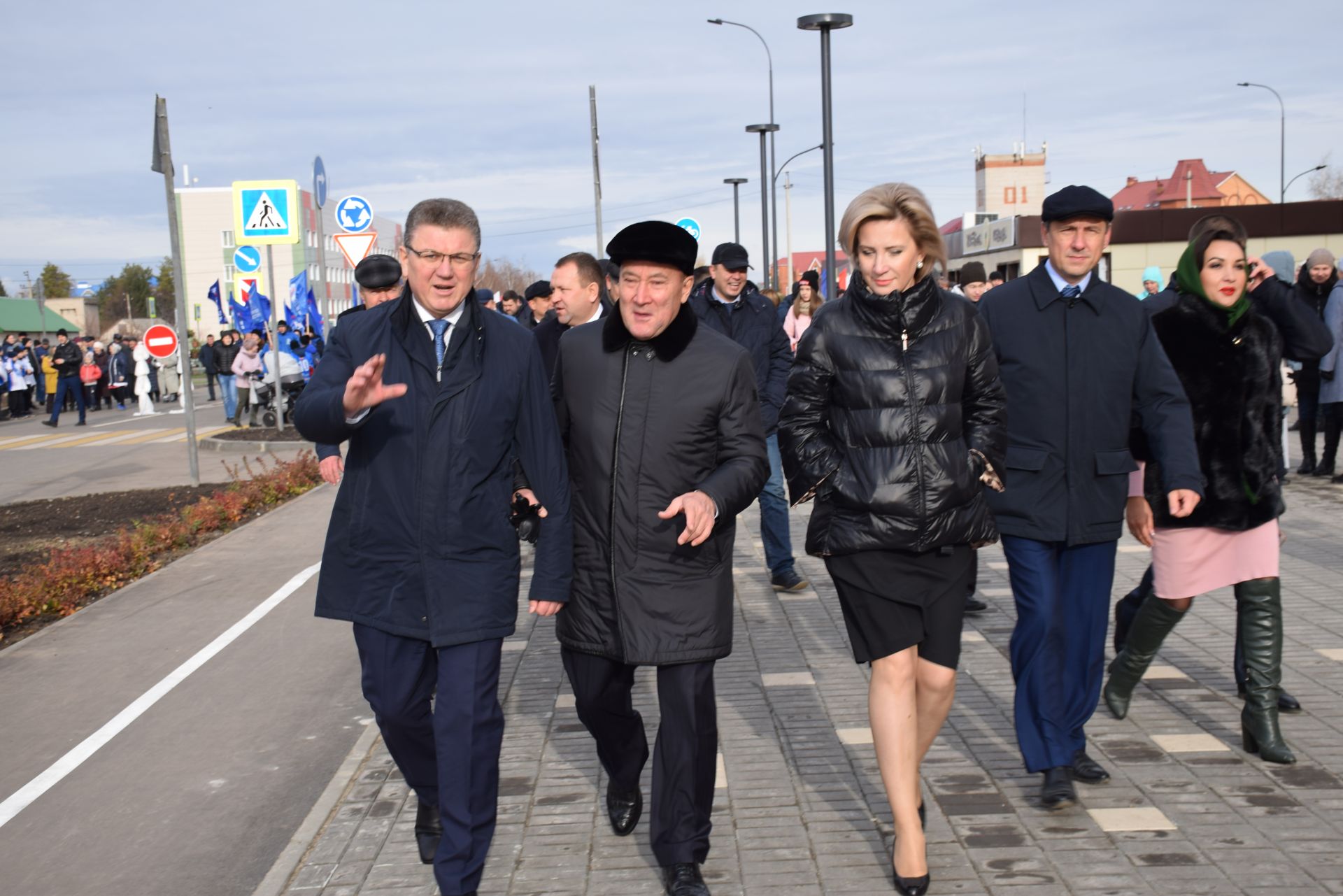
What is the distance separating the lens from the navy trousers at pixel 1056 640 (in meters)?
4.55

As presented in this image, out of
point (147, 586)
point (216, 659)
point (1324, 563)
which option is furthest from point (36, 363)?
point (1324, 563)

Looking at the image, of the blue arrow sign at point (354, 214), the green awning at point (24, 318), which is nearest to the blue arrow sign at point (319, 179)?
the blue arrow sign at point (354, 214)

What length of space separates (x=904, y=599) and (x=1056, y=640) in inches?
35.0

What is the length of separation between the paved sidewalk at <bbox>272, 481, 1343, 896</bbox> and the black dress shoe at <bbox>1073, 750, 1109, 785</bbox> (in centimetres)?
5

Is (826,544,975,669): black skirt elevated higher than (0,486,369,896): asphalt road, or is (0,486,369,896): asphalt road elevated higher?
(826,544,975,669): black skirt

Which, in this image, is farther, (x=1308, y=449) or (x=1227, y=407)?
(x=1308, y=449)

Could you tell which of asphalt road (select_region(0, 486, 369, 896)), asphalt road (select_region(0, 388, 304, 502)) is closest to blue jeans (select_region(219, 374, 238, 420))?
asphalt road (select_region(0, 388, 304, 502))

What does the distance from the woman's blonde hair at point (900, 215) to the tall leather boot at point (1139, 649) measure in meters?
2.04

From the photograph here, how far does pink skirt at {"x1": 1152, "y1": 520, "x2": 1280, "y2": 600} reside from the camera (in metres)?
5.14

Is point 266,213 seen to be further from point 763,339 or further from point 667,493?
point 667,493

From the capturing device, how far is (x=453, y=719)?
3.97 meters

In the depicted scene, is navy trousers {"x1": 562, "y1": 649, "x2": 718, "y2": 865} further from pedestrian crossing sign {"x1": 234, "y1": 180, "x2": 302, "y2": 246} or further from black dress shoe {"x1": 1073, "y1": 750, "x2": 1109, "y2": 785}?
pedestrian crossing sign {"x1": 234, "y1": 180, "x2": 302, "y2": 246}

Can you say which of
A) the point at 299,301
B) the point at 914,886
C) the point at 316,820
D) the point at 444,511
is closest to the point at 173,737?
the point at 316,820

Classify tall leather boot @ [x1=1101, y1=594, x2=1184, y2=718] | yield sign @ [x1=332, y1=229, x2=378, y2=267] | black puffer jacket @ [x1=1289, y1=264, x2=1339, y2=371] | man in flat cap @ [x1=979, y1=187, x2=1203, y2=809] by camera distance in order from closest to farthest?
man in flat cap @ [x1=979, y1=187, x2=1203, y2=809], tall leather boot @ [x1=1101, y1=594, x2=1184, y2=718], black puffer jacket @ [x1=1289, y1=264, x2=1339, y2=371], yield sign @ [x1=332, y1=229, x2=378, y2=267]
